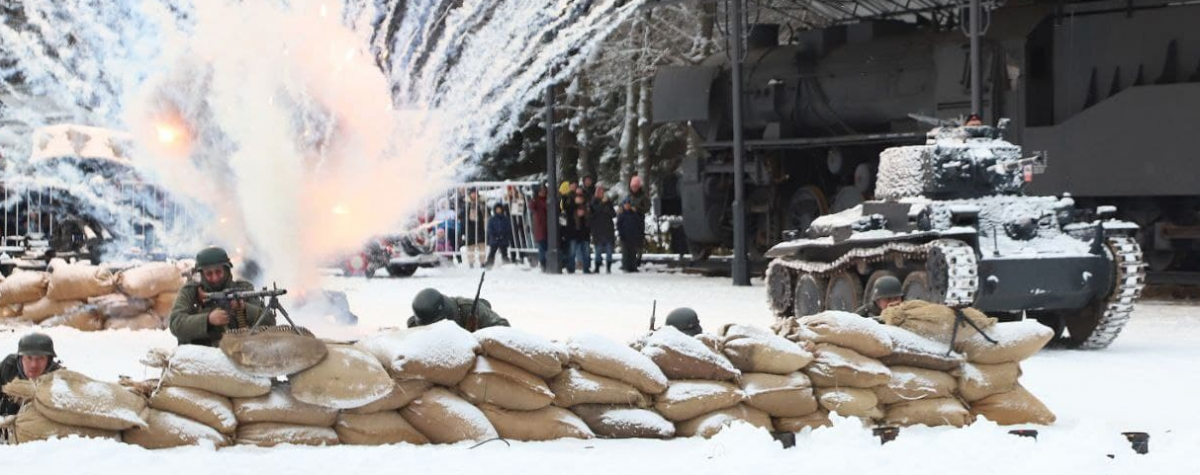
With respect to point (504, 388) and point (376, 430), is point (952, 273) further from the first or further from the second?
point (376, 430)

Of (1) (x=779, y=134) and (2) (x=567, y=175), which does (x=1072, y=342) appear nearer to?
(1) (x=779, y=134)

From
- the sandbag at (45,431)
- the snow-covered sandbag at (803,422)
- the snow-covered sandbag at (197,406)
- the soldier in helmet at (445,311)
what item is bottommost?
the snow-covered sandbag at (803,422)

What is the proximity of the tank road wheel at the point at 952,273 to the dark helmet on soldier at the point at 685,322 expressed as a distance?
4.12 m

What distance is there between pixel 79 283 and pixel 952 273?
8.31 metres

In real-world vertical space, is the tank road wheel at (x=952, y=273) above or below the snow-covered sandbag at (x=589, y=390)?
above

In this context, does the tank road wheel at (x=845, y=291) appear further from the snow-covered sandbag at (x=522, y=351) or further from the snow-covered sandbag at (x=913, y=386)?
the snow-covered sandbag at (x=522, y=351)

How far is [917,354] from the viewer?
10023mm

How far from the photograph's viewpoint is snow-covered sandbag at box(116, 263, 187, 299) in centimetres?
1728

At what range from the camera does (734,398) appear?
31.2ft

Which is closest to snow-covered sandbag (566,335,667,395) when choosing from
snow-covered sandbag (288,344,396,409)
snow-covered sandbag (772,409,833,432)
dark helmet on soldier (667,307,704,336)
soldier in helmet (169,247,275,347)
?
snow-covered sandbag (772,409,833,432)

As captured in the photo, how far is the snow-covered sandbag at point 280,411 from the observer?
29.2ft

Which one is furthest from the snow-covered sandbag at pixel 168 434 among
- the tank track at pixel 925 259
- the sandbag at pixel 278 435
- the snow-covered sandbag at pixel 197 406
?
the tank track at pixel 925 259

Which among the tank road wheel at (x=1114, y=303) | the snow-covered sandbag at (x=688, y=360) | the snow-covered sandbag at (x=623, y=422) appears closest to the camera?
the snow-covered sandbag at (x=623, y=422)

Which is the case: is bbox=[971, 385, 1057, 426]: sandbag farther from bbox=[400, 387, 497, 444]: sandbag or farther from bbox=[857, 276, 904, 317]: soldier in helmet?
bbox=[400, 387, 497, 444]: sandbag
